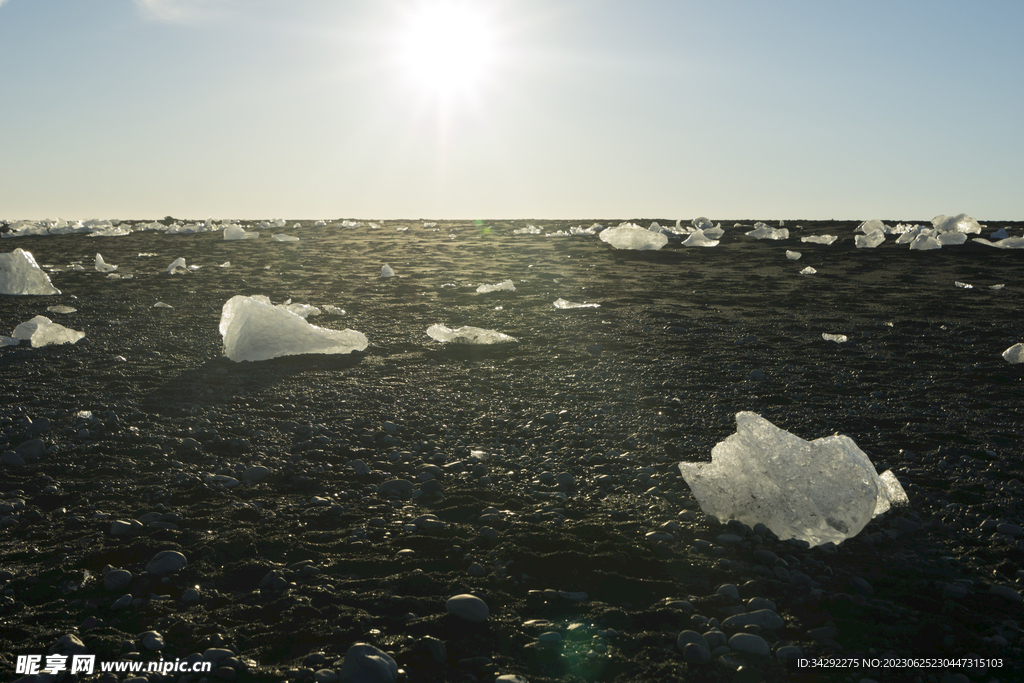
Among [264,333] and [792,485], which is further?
[264,333]

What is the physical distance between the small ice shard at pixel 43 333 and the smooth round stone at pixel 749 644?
681cm

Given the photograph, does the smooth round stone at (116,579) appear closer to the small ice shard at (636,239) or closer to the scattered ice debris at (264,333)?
the scattered ice debris at (264,333)

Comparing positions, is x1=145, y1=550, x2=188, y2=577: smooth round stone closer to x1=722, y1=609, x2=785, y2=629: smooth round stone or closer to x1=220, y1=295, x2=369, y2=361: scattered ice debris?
x1=722, y1=609, x2=785, y2=629: smooth round stone

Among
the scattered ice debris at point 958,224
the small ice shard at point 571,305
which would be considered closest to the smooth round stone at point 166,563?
the small ice shard at point 571,305

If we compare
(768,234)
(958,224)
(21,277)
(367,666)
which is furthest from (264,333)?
(958,224)

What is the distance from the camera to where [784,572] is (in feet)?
8.63

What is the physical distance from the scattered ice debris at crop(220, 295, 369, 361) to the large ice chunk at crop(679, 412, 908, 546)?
4.08m

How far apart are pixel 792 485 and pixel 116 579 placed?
2983 millimetres

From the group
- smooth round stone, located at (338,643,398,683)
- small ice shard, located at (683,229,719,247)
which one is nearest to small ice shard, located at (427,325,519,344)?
smooth round stone, located at (338,643,398,683)

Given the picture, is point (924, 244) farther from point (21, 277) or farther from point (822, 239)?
point (21, 277)

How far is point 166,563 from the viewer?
2617 mm

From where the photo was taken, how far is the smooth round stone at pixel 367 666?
78.0 inches

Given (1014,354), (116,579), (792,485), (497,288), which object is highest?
→ (497,288)

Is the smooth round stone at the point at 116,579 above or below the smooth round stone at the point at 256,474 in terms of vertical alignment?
below
